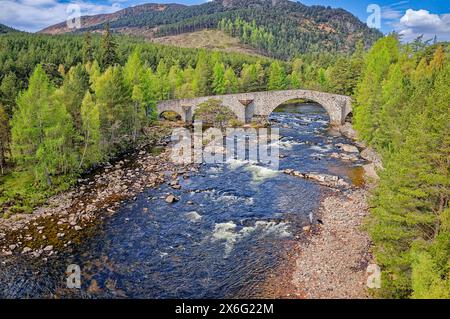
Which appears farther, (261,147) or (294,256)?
(261,147)

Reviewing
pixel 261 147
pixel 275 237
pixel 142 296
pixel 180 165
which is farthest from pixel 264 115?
pixel 142 296

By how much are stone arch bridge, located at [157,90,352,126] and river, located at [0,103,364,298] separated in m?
29.3

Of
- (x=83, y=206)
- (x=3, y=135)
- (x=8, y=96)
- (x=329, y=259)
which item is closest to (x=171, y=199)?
(x=83, y=206)


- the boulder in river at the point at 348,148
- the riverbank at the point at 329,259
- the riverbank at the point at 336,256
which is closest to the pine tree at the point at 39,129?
the riverbank at the point at 329,259

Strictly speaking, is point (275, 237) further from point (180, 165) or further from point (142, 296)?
point (180, 165)

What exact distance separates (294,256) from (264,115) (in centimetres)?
5553

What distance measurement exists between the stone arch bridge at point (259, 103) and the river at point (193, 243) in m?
29.3

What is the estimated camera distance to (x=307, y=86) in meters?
115

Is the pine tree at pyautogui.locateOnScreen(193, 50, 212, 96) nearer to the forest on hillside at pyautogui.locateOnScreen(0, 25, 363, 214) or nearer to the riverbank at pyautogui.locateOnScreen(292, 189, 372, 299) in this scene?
the forest on hillside at pyautogui.locateOnScreen(0, 25, 363, 214)

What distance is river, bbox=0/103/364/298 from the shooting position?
23.0m

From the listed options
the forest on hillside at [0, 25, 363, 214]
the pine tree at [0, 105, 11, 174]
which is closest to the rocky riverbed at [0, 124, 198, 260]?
the forest on hillside at [0, 25, 363, 214]

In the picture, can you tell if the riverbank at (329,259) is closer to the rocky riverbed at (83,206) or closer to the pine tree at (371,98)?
the rocky riverbed at (83,206)

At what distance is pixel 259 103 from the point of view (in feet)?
255
